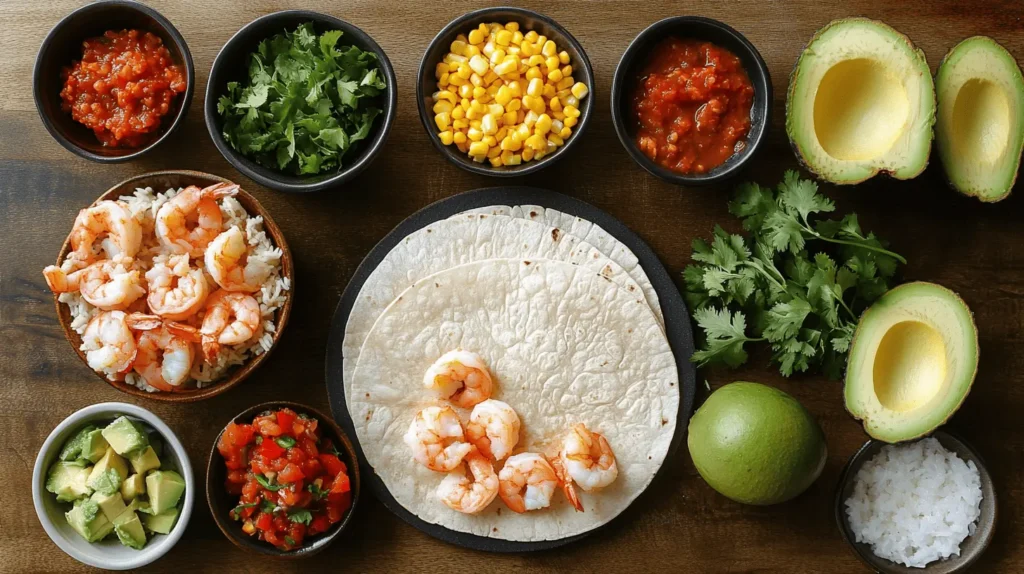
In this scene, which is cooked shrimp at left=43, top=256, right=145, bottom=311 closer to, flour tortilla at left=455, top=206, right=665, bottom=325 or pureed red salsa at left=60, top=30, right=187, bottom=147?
pureed red salsa at left=60, top=30, right=187, bottom=147

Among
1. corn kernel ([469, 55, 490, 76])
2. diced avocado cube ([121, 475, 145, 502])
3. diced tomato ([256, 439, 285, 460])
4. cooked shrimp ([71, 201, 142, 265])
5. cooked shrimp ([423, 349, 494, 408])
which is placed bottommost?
diced avocado cube ([121, 475, 145, 502])

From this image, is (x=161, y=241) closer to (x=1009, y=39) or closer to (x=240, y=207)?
(x=240, y=207)

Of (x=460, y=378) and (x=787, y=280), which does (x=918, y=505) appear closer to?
(x=787, y=280)

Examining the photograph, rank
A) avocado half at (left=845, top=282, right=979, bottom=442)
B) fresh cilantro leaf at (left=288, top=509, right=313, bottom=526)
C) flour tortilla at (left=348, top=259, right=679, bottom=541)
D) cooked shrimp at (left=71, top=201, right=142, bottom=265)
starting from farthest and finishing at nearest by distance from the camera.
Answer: flour tortilla at (left=348, top=259, right=679, bottom=541), fresh cilantro leaf at (left=288, top=509, right=313, bottom=526), cooked shrimp at (left=71, top=201, right=142, bottom=265), avocado half at (left=845, top=282, right=979, bottom=442)

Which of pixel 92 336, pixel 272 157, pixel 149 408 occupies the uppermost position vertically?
pixel 272 157

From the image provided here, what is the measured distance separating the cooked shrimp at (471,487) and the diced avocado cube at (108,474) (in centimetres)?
120

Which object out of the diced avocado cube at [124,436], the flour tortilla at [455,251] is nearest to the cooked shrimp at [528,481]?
the flour tortilla at [455,251]

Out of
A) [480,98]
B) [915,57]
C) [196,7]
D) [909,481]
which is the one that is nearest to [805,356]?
[909,481]

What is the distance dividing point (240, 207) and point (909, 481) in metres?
2.86

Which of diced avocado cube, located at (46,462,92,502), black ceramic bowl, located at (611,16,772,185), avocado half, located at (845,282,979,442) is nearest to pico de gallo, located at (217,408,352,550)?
diced avocado cube, located at (46,462,92,502)

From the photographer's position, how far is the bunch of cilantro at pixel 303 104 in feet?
9.84

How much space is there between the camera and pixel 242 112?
3049 millimetres

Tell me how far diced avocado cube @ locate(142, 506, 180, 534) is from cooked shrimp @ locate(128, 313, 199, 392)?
1.71 ft

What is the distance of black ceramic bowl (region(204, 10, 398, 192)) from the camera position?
9.83 feet
